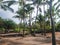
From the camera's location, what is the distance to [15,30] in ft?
175

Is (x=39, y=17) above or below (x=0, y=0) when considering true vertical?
below

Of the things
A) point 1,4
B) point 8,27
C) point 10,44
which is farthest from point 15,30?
point 10,44

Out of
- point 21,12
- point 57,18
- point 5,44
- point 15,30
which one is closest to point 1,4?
point 5,44

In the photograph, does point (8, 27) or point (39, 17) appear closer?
point (39, 17)

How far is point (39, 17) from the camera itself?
4822 cm

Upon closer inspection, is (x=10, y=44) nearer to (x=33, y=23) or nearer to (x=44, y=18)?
(x=44, y=18)

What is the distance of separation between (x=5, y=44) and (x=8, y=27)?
31709 millimetres

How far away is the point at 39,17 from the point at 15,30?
30.4ft

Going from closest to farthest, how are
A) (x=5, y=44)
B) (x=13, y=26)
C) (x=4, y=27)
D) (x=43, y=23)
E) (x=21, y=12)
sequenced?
(x=5, y=44) < (x=21, y=12) < (x=43, y=23) < (x=4, y=27) < (x=13, y=26)

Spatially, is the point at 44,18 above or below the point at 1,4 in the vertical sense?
below

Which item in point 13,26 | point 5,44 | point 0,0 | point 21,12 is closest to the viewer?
point 5,44

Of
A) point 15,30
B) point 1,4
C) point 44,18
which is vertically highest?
point 1,4

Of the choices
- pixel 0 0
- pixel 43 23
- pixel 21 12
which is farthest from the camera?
pixel 43 23

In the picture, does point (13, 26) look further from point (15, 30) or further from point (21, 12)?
point (21, 12)
